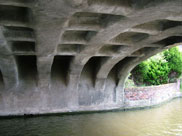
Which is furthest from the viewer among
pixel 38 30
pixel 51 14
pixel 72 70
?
pixel 72 70

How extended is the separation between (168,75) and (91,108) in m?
9.48

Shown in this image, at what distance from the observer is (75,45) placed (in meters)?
5.36

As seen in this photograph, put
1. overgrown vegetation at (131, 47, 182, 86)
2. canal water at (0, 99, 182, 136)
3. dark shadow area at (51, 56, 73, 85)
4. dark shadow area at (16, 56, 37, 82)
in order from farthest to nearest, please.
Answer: overgrown vegetation at (131, 47, 182, 86) < dark shadow area at (51, 56, 73, 85) < dark shadow area at (16, 56, 37, 82) < canal water at (0, 99, 182, 136)

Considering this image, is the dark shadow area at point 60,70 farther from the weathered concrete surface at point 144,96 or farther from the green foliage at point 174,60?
the green foliage at point 174,60

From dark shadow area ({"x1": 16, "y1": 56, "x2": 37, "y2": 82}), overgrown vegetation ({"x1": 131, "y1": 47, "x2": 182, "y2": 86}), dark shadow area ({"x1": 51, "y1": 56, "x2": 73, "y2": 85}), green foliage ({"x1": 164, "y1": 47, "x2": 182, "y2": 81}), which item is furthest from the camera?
green foliage ({"x1": 164, "y1": 47, "x2": 182, "y2": 81})

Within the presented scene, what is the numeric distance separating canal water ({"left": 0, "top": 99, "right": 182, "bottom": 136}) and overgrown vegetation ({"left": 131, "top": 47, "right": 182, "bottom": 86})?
405 centimetres

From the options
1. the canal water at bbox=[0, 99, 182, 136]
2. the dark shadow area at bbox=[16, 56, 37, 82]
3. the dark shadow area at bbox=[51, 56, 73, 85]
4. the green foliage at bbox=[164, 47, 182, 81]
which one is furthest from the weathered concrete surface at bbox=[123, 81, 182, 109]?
the dark shadow area at bbox=[16, 56, 37, 82]

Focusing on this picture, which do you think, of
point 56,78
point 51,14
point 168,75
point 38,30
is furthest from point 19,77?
point 168,75

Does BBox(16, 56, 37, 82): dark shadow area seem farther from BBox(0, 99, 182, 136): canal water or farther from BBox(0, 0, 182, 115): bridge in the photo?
BBox(0, 99, 182, 136): canal water

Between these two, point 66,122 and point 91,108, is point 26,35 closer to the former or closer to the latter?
point 66,122

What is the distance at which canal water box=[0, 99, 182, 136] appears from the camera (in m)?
6.18

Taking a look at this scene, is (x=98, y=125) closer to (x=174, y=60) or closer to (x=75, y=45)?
(x=75, y=45)

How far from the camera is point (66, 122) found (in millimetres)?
7113

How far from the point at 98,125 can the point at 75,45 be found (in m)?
3.50
